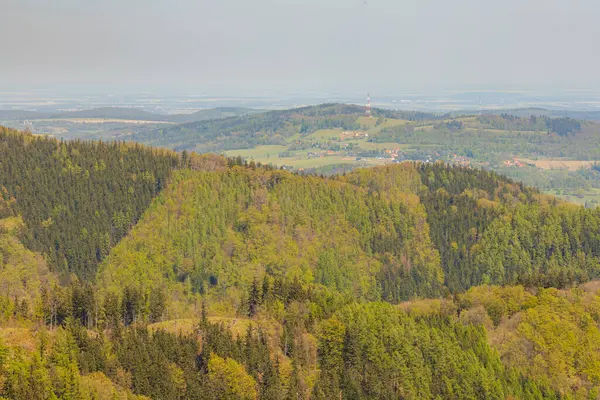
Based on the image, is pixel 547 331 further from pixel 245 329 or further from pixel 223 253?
pixel 223 253

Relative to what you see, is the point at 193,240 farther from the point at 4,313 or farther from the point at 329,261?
the point at 4,313

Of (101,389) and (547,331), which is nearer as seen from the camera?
(101,389)

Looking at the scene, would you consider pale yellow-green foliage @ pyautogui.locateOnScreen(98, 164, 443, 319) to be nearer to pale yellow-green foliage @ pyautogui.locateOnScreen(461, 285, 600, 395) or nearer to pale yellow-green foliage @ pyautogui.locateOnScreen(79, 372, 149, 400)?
pale yellow-green foliage @ pyautogui.locateOnScreen(461, 285, 600, 395)

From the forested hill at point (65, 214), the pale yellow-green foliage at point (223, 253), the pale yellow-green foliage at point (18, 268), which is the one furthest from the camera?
the forested hill at point (65, 214)

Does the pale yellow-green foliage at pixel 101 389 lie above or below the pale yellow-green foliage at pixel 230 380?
above

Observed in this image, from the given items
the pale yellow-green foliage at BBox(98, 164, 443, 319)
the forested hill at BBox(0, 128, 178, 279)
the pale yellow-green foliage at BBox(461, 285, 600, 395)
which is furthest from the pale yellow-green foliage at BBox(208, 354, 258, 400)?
the forested hill at BBox(0, 128, 178, 279)

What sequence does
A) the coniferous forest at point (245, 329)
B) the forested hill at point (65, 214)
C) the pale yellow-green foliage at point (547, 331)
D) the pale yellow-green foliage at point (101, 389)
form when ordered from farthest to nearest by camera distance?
1. the forested hill at point (65, 214)
2. the pale yellow-green foliage at point (547, 331)
3. the coniferous forest at point (245, 329)
4. the pale yellow-green foliage at point (101, 389)

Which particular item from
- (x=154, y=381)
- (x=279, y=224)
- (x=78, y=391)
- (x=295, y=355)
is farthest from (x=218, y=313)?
(x=279, y=224)

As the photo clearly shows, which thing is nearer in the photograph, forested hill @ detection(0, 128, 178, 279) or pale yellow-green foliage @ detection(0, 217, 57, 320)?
pale yellow-green foliage @ detection(0, 217, 57, 320)

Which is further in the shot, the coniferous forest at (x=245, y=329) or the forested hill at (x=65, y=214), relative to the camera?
the forested hill at (x=65, y=214)

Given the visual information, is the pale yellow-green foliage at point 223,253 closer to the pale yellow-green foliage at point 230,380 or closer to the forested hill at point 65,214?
the forested hill at point 65,214

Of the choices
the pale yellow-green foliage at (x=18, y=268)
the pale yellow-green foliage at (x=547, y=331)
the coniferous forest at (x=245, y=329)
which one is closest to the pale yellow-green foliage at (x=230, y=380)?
the coniferous forest at (x=245, y=329)

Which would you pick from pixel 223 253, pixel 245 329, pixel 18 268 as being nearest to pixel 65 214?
pixel 18 268

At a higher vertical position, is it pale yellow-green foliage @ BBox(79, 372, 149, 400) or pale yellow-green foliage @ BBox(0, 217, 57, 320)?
pale yellow-green foliage @ BBox(79, 372, 149, 400)
